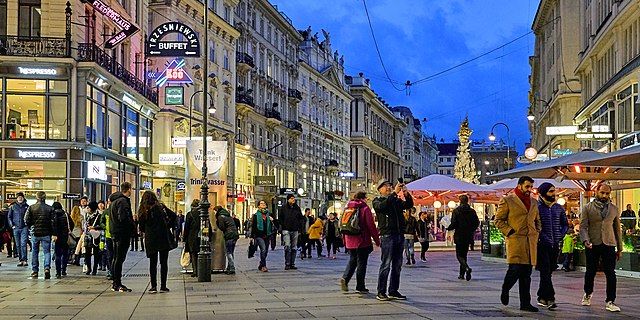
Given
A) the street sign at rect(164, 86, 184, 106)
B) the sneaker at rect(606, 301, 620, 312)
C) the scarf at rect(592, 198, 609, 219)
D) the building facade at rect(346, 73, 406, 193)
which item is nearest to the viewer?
the sneaker at rect(606, 301, 620, 312)

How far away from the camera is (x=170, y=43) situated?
32.3 meters

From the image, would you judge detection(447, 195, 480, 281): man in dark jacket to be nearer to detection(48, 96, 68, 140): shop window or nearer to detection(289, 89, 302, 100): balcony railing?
detection(48, 96, 68, 140): shop window

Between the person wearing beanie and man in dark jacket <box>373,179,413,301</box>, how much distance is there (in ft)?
7.00

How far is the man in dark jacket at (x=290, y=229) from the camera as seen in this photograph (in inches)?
885

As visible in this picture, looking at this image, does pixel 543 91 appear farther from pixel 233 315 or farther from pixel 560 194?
pixel 233 315

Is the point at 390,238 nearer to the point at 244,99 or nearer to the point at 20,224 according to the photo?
the point at 20,224

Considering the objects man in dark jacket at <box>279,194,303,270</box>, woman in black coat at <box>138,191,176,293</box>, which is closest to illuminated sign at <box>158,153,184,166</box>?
man in dark jacket at <box>279,194,303,270</box>

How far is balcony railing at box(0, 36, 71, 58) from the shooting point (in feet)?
112

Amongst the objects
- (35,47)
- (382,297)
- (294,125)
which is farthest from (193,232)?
(294,125)

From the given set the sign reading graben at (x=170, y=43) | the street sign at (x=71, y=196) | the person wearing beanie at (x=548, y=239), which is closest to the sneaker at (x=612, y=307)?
the person wearing beanie at (x=548, y=239)

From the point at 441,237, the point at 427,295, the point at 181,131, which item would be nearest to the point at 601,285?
the point at 427,295

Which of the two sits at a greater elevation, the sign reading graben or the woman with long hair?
the sign reading graben

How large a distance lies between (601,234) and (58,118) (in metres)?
26.8

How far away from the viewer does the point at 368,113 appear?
121312mm
